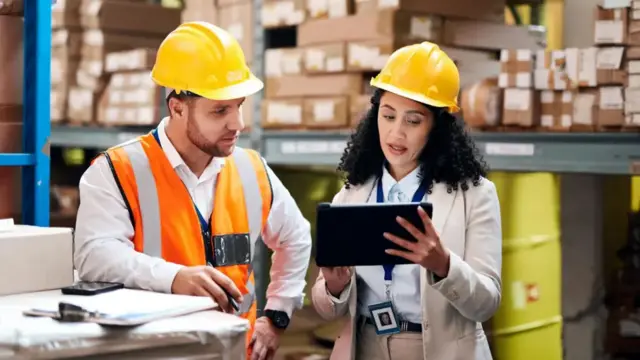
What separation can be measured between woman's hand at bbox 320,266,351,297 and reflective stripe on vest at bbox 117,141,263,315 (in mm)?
267

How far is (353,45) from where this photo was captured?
4398 millimetres

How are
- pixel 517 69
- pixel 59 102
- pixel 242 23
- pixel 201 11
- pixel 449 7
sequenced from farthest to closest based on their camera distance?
pixel 59 102 < pixel 201 11 < pixel 242 23 < pixel 449 7 < pixel 517 69

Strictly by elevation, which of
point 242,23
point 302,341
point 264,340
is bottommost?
point 302,341

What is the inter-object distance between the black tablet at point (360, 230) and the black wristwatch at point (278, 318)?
1.31 ft

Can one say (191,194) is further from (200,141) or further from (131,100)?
(131,100)

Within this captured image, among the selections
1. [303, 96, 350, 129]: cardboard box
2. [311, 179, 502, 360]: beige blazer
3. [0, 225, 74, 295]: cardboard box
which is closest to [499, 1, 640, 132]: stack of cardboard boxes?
[303, 96, 350, 129]: cardboard box

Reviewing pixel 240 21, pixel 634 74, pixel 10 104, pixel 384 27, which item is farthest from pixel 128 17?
pixel 634 74

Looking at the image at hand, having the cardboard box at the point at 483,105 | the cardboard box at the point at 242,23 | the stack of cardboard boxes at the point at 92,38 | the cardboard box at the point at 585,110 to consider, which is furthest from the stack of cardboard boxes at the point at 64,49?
the cardboard box at the point at 585,110

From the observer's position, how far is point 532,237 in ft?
14.6

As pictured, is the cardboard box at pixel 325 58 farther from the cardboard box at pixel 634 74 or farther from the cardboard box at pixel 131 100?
the cardboard box at pixel 634 74

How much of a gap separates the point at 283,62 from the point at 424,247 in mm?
2754

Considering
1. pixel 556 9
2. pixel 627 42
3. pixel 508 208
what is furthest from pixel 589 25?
pixel 627 42

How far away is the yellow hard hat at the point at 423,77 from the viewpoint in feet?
8.05

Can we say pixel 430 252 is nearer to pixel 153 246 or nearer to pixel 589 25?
pixel 153 246
